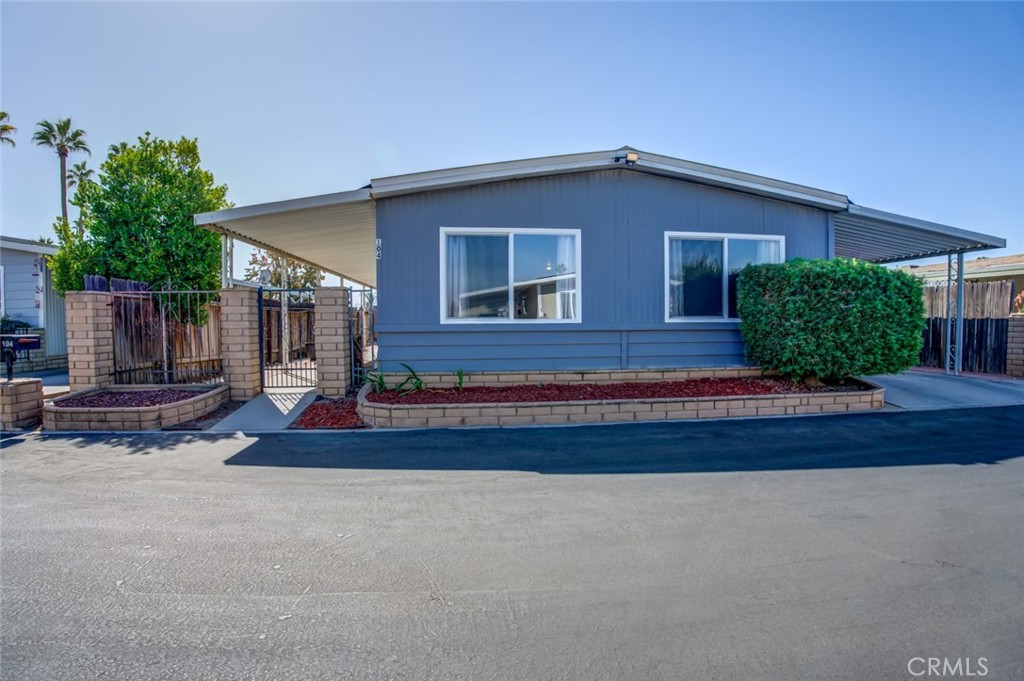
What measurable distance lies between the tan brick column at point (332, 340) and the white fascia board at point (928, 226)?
9.05 m

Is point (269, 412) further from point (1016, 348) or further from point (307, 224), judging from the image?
point (1016, 348)

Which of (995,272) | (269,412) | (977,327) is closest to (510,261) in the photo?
(269,412)

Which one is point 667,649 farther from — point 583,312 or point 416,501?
point 583,312

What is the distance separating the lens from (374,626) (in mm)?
2393

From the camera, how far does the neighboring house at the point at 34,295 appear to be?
14352 millimetres

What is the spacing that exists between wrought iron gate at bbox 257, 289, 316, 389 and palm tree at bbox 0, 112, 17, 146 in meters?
16.7

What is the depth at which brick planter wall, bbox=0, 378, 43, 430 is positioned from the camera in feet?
21.3

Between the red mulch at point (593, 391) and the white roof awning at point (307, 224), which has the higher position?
the white roof awning at point (307, 224)

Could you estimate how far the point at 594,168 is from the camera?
26.9ft

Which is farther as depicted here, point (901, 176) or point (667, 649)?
point (901, 176)

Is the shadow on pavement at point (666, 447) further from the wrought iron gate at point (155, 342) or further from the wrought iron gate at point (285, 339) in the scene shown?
the wrought iron gate at point (155, 342)

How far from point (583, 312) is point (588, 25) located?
5233mm

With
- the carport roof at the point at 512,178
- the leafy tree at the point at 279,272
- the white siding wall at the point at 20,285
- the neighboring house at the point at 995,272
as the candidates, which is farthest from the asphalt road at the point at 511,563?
the leafy tree at the point at 279,272

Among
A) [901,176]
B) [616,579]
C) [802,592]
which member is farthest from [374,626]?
[901,176]
